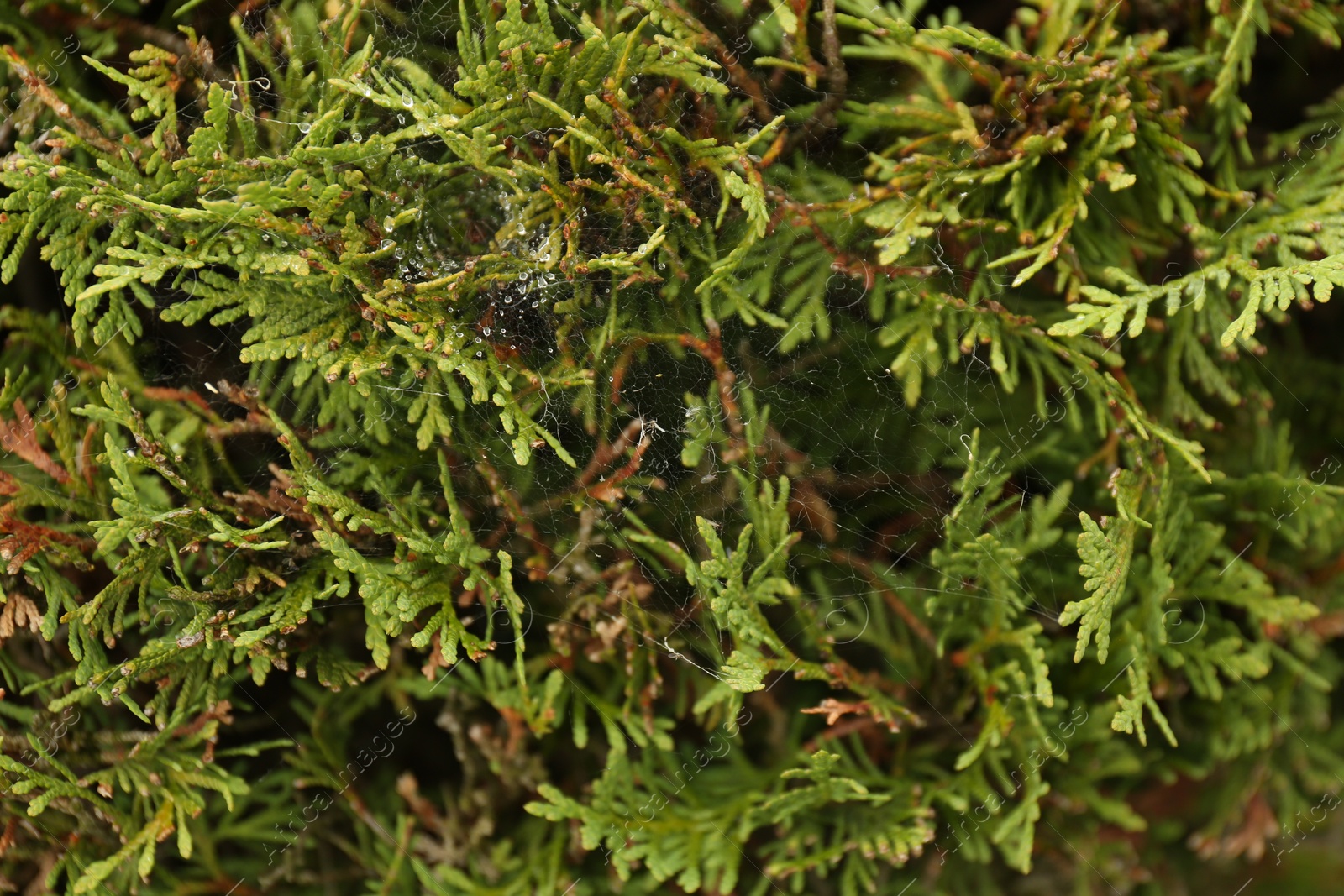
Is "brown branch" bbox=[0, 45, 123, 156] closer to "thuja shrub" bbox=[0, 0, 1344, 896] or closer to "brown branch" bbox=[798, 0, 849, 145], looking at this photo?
"thuja shrub" bbox=[0, 0, 1344, 896]

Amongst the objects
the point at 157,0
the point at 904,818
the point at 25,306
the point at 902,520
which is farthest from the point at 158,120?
the point at 904,818

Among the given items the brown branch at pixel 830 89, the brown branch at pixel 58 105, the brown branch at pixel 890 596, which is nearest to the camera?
the brown branch at pixel 58 105

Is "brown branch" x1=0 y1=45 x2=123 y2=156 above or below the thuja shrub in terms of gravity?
above

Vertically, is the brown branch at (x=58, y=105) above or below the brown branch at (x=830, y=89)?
above

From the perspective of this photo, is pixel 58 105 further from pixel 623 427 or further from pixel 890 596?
pixel 890 596

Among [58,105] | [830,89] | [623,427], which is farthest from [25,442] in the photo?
[830,89]

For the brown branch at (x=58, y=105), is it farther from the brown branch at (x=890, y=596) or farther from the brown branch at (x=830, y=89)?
the brown branch at (x=890, y=596)

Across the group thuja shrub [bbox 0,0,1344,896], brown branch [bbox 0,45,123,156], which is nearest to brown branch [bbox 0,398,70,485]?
thuja shrub [bbox 0,0,1344,896]

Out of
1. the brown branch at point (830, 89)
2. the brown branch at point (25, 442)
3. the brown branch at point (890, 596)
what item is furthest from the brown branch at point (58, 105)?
the brown branch at point (890, 596)
